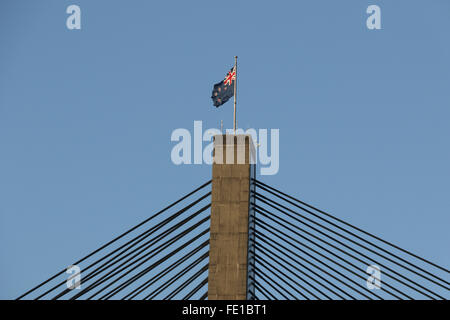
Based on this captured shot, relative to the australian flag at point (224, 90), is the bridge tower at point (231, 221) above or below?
below

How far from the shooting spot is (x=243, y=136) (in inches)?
1205

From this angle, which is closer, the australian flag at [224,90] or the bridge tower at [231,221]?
the bridge tower at [231,221]

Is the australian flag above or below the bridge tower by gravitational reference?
above

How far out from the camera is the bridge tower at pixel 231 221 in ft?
94.5

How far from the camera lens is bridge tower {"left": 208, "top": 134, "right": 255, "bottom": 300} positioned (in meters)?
28.8

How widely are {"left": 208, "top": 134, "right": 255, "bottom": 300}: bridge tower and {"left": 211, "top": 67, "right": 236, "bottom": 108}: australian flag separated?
4152 millimetres

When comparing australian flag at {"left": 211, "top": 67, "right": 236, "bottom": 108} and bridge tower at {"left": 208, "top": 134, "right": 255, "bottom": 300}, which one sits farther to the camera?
australian flag at {"left": 211, "top": 67, "right": 236, "bottom": 108}

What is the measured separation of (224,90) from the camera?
34.6 m

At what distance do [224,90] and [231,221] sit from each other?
25.7ft

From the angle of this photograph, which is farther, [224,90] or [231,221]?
[224,90]

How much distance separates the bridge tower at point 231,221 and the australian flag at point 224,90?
4.15 m
